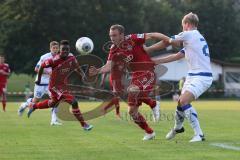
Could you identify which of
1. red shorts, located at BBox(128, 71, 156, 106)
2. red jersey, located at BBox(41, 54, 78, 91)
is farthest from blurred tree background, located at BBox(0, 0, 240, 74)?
red shorts, located at BBox(128, 71, 156, 106)

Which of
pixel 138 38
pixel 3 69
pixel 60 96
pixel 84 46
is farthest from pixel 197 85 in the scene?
pixel 3 69

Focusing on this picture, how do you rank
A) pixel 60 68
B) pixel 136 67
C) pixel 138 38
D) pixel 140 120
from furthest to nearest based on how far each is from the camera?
1. pixel 60 68
2. pixel 136 67
3. pixel 138 38
4. pixel 140 120

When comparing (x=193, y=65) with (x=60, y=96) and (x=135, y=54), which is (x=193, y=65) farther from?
(x=60, y=96)

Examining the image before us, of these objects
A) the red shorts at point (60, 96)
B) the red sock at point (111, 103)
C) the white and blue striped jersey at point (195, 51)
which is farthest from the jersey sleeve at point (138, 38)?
the red sock at point (111, 103)

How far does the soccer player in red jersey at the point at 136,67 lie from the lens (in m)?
12.5

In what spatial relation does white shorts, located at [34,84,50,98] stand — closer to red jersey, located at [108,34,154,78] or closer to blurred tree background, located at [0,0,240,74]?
red jersey, located at [108,34,154,78]

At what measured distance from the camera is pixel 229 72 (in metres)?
72.8

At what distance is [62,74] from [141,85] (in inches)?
136

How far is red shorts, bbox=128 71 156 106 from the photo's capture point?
12588 millimetres

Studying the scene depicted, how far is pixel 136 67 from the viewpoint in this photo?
43.9 feet

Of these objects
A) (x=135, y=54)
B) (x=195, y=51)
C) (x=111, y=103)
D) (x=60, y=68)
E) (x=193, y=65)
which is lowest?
(x=111, y=103)

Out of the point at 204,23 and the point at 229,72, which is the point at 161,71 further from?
the point at 204,23

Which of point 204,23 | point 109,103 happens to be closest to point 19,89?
point 204,23

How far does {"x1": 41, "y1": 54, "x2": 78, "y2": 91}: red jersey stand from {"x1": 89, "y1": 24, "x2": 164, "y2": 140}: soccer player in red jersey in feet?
5.73
